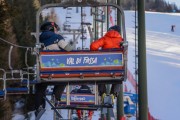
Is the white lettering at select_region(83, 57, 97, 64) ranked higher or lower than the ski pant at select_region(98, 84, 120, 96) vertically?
higher

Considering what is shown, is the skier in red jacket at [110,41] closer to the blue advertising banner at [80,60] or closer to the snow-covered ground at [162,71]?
the blue advertising banner at [80,60]

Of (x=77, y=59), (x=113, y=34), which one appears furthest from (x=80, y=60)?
(x=113, y=34)

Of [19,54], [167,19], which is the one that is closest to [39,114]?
[19,54]

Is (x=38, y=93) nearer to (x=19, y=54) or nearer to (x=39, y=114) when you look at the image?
(x=39, y=114)

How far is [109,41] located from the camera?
8859mm

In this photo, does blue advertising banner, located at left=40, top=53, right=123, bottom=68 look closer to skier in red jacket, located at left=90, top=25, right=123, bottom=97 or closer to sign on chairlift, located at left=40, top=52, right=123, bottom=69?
sign on chairlift, located at left=40, top=52, right=123, bottom=69

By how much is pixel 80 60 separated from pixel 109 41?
57cm

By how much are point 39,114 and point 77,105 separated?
0.58m

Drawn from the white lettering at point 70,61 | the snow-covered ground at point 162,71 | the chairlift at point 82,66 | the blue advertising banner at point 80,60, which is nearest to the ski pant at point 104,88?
the chairlift at point 82,66

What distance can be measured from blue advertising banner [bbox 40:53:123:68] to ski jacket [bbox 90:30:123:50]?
0.24 metres

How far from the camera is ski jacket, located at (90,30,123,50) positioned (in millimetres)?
8828

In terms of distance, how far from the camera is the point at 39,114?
8875mm

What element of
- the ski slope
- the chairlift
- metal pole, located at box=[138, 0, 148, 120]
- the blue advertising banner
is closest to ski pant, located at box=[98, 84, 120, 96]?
the chairlift

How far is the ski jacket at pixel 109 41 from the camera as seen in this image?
883cm
